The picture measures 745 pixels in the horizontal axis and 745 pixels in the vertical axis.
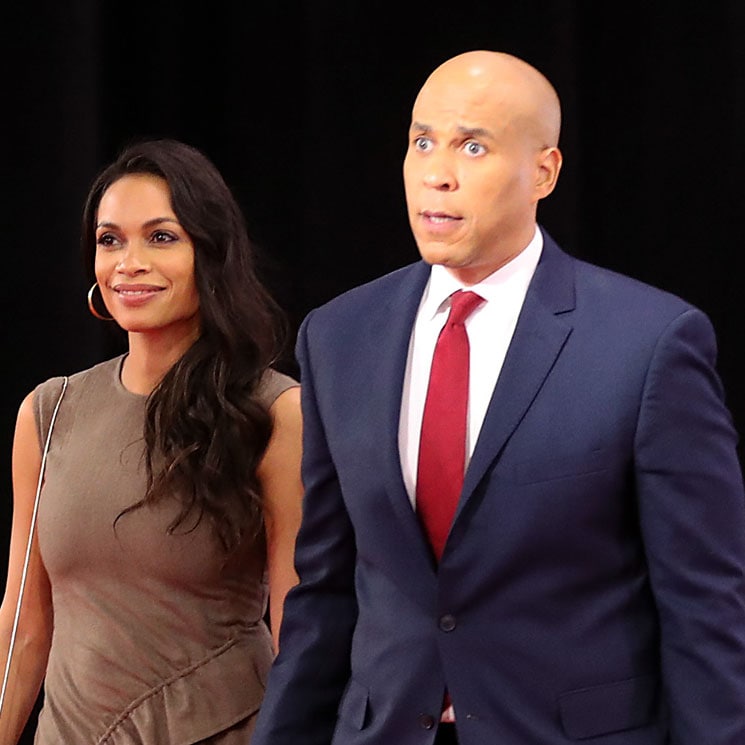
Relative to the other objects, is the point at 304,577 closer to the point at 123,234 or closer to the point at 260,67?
the point at 123,234

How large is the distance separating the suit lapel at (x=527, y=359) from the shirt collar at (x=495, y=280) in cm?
2

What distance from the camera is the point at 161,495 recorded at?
2.38 metres

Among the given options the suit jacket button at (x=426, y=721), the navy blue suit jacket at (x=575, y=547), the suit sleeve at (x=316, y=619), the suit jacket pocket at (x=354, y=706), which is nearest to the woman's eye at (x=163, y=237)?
the suit sleeve at (x=316, y=619)

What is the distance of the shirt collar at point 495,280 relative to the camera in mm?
1934

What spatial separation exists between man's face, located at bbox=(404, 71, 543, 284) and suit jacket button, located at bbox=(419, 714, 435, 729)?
487mm

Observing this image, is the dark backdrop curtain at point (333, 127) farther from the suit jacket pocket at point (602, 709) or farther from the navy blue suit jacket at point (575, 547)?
the suit jacket pocket at point (602, 709)

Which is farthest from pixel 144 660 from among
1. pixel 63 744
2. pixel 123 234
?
pixel 123 234

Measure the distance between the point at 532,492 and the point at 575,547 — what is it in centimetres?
7

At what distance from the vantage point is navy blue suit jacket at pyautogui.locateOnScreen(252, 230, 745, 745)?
71.6 inches

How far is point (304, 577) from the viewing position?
205 centimetres

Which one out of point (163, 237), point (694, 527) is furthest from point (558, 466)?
point (163, 237)

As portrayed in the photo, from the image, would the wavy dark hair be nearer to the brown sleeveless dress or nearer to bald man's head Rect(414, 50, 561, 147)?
the brown sleeveless dress

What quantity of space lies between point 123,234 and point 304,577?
66 cm

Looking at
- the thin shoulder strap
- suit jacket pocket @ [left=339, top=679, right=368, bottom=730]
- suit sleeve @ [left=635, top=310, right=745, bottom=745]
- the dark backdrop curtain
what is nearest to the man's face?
suit sleeve @ [left=635, top=310, right=745, bottom=745]
